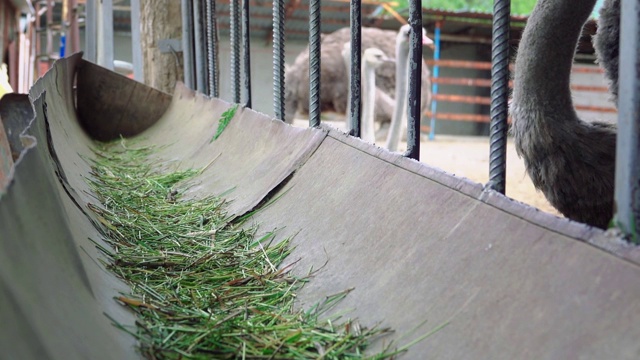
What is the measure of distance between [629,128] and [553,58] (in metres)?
1.01

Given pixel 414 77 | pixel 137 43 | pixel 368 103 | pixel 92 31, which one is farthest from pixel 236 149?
pixel 368 103

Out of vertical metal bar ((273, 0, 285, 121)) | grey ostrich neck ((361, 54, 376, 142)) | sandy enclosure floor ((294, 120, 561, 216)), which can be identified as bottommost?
sandy enclosure floor ((294, 120, 561, 216))

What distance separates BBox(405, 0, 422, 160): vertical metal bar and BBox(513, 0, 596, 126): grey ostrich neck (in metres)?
0.33

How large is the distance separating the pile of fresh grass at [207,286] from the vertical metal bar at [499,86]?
1.63 feet

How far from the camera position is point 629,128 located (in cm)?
133

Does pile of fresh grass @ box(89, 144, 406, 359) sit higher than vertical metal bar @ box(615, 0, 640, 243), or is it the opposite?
vertical metal bar @ box(615, 0, 640, 243)

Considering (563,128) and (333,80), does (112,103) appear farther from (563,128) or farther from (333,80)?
(333,80)

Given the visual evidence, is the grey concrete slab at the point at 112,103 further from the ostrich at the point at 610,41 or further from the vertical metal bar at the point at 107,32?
the ostrich at the point at 610,41

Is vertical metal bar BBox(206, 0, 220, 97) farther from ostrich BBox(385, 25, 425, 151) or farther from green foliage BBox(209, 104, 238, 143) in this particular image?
ostrich BBox(385, 25, 425, 151)

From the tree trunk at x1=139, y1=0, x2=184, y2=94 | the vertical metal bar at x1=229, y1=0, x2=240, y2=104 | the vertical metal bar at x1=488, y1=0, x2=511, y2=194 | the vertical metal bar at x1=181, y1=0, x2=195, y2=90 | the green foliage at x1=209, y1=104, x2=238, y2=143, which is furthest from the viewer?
the tree trunk at x1=139, y1=0, x2=184, y2=94

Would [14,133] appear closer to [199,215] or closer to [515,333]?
[199,215]

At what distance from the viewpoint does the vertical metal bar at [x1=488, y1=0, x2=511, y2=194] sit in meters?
1.84

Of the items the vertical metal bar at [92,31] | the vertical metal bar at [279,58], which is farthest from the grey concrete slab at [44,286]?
the vertical metal bar at [92,31]

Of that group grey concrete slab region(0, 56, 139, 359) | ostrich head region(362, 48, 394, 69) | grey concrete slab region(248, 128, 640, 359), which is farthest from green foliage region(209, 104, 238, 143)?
ostrich head region(362, 48, 394, 69)
